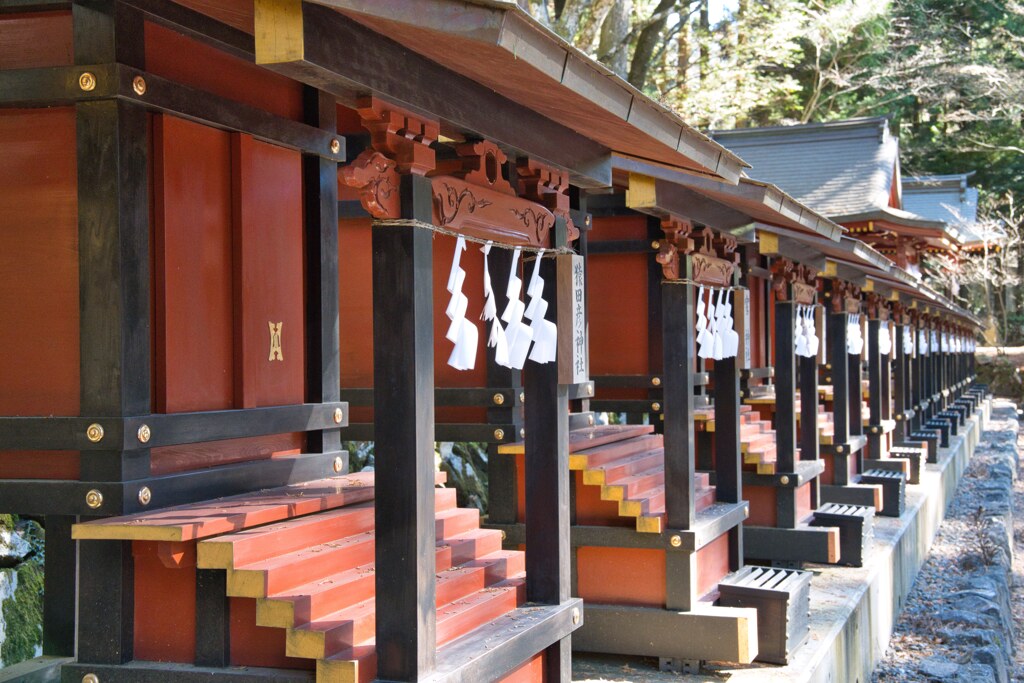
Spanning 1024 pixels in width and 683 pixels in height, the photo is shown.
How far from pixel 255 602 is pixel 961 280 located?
30925 millimetres

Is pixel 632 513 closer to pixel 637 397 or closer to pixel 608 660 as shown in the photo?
pixel 608 660

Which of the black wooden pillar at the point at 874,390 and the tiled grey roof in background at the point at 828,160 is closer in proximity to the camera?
the black wooden pillar at the point at 874,390

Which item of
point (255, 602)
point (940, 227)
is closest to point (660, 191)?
point (255, 602)

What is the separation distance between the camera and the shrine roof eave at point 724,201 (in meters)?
6.06

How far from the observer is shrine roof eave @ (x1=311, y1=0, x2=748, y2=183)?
3.20m

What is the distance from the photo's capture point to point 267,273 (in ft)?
16.4

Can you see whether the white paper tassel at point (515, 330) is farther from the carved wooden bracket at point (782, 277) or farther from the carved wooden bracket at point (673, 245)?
the carved wooden bracket at point (782, 277)

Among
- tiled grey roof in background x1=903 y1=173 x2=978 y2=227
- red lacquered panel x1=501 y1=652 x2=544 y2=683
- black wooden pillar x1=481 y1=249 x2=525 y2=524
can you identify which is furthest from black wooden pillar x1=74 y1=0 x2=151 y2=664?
tiled grey roof in background x1=903 y1=173 x2=978 y2=227

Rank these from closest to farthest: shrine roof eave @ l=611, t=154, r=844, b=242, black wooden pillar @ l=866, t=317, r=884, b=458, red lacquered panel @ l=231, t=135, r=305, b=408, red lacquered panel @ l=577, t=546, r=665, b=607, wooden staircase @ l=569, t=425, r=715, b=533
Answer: red lacquered panel @ l=231, t=135, r=305, b=408 < shrine roof eave @ l=611, t=154, r=844, b=242 < wooden staircase @ l=569, t=425, r=715, b=533 < red lacquered panel @ l=577, t=546, r=665, b=607 < black wooden pillar @ l=866, t=317, r=884, b=458

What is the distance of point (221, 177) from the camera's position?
186 inches

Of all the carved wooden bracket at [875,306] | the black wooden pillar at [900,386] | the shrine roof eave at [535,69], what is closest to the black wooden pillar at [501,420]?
the shrine roof eave at [535,69]

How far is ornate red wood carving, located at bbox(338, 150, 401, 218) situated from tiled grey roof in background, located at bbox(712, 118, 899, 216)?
15.0m

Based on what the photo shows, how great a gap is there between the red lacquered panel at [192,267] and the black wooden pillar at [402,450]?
1143 mm

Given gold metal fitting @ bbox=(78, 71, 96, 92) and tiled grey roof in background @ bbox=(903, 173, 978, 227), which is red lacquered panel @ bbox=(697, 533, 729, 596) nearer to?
gold metal fitting @ bbox=(78, 71, 96, 92)
